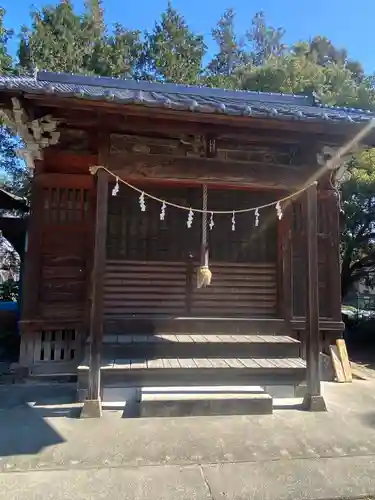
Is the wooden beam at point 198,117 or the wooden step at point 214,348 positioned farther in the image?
the wooden step at point 214,348

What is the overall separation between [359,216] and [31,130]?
826cm

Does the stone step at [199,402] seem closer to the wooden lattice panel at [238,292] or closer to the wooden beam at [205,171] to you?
the wooden lattice panel at [238,292]

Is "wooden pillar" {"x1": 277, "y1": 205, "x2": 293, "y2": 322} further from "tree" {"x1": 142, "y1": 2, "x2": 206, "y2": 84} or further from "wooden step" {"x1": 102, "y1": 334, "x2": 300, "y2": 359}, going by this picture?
"tree" {"x1": 142, "y1": 2, "x2": 206, "y2": 84}

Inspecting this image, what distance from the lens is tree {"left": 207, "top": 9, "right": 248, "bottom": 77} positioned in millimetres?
19859

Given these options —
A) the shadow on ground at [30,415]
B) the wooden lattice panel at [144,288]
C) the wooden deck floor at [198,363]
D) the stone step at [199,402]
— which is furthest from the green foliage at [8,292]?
the stone step at [199,402]

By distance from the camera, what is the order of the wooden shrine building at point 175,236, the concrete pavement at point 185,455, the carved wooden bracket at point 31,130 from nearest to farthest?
the concrete pavement at point 185,455 → the carved wooden bracket at point 31,130 → the wooden shrine building at point 175,236

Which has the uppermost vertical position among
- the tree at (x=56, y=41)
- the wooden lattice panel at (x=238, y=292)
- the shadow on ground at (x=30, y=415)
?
the tree at (x=56, y=41)

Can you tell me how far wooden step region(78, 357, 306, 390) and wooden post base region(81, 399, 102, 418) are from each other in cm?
28

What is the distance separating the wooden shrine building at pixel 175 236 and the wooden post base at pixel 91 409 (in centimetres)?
1

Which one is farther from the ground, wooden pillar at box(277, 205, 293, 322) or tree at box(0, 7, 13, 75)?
tree at box(0, 7, 13, 75)

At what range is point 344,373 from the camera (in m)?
5.57

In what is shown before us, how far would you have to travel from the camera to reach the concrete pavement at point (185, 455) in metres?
2.51

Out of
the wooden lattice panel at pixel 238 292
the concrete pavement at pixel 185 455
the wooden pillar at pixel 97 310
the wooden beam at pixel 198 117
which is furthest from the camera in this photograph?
the wooden lattice panel at pixel 238 292

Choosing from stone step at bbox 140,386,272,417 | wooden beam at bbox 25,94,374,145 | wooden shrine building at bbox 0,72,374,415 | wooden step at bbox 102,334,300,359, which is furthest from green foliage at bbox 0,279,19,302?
wooden beam at bbox 25,94,374,145
